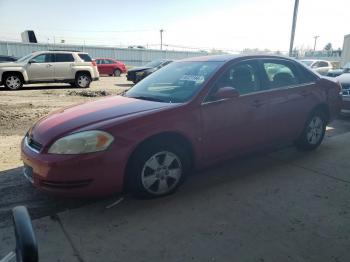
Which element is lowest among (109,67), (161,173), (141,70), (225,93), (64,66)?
(109,67)

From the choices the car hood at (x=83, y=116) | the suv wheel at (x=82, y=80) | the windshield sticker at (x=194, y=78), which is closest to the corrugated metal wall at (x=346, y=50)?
the suv wheel at (x=82, y=80)

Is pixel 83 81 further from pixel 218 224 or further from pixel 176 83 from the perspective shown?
pixel 218 224

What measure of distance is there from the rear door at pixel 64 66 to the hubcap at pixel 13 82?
1.68 m

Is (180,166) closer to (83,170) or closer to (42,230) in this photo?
(83,170)

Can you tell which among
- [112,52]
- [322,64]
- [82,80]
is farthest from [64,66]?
[112,52]

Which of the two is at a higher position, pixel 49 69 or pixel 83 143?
pixel 83 143

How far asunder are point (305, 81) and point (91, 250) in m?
4.05

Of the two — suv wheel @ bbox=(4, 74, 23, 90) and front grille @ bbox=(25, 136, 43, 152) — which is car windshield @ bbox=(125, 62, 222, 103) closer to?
front grille @ bbox=(25, 136, 43, 152)

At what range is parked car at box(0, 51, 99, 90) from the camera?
557 inches

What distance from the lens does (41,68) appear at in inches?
587

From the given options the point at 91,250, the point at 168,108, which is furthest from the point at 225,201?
the point at 91,250

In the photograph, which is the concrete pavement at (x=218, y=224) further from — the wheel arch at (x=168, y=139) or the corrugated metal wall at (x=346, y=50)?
the corrugated metal wall at (x=346, y=50)

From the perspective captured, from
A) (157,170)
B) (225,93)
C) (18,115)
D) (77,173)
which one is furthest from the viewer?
(18,115)

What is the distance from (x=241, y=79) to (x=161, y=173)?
171cm
